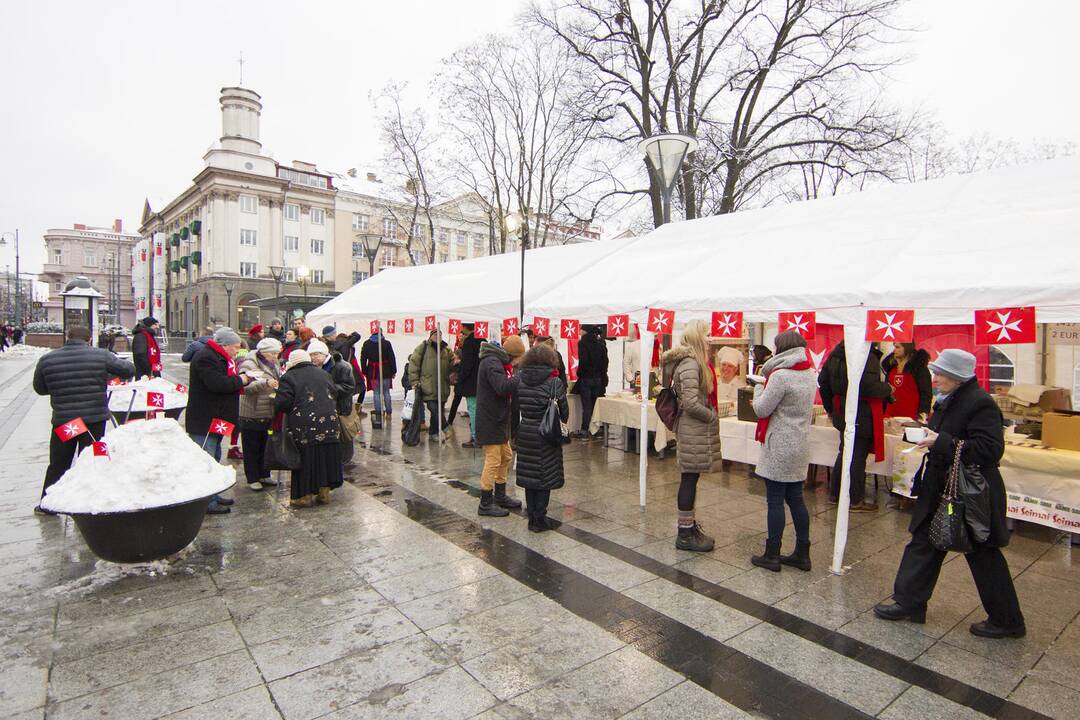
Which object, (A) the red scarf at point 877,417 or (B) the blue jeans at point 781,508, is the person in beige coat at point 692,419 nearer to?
(B) the blue jeans at point 781,508

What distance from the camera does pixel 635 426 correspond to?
875 centimetres

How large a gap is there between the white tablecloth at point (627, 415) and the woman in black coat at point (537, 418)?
10.7 ft

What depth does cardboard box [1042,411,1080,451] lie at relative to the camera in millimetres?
5070

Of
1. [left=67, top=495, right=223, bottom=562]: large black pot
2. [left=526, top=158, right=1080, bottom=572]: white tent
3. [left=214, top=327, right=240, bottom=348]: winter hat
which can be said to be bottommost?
[left=67, top=495, right=223, bottom=562]: large black pot

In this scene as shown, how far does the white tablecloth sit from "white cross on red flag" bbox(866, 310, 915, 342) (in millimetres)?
4143

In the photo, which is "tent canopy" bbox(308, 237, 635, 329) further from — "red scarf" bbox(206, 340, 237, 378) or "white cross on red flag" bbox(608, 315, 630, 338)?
"red scarf" bbox(206, 340, 237, 378)

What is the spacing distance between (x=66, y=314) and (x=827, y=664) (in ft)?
76.6

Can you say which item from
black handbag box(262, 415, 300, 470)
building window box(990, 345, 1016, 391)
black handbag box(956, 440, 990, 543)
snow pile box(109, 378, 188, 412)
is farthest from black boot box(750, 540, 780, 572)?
snow pile box(109, 378, 188, 412)

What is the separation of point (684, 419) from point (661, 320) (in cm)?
149

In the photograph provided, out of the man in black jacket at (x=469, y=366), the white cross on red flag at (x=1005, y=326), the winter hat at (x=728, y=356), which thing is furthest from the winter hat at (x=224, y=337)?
the winter hat at (x=728, y=356)

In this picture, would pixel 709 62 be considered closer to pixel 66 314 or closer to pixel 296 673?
pixel 296 673

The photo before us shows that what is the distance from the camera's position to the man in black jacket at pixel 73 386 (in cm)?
525

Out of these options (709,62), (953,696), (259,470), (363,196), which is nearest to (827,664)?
(953,696)

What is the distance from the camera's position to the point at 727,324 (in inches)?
217
